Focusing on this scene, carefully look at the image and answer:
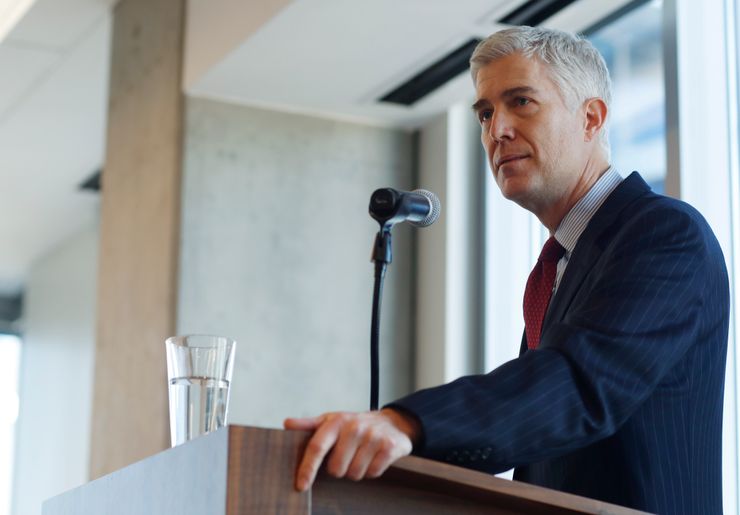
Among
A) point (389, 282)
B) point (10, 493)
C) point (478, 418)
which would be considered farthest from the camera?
point (10, 493)

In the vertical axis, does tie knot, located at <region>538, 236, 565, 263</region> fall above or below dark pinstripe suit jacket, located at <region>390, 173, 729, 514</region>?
above

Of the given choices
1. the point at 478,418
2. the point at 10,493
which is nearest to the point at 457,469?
the point at 478,418

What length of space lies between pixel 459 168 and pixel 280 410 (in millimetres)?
1087

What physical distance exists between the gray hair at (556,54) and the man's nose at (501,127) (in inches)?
3.9

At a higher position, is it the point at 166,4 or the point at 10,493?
the point at 166,4

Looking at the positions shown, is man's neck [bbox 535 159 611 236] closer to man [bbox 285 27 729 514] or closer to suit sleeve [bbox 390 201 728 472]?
man [bbox 285 27 729 514]

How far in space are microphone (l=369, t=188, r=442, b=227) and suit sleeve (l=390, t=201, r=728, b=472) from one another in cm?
27

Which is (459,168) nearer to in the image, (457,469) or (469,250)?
(469,250)

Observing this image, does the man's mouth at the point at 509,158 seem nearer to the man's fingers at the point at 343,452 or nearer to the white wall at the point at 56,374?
the man's fingers at the point at 343,452

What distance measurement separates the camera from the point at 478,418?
1296mm

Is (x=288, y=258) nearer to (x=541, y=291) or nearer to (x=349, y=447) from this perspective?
(x=541, y=291)

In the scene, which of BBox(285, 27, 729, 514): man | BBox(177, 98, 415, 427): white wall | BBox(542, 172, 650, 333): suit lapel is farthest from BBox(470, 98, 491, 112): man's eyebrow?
BBox(177, 98, 415, 427): white wall

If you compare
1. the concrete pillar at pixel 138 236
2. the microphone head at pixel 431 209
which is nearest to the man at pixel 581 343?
the microphone head at pixel 431 209

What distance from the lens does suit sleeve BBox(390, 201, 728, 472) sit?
1.30 meters
